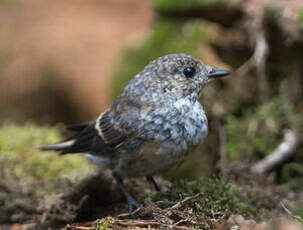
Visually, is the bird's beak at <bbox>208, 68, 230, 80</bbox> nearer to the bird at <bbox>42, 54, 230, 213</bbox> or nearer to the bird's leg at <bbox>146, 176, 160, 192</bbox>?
the bird at <bbox>42, 54, 230, 213</bbox>

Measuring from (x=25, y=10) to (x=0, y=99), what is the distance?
11.4 feet

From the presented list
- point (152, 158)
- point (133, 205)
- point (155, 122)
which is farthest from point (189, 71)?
point (133, 205)

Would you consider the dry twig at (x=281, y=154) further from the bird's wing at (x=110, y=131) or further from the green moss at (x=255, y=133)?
the bird's wing at (x=110, y=131)

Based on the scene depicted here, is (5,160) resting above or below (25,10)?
below

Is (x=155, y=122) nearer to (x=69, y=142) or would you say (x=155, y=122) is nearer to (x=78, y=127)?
(x=78, y=127)

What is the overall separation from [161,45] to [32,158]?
2779 millimetres

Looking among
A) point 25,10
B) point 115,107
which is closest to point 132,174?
point 115,107

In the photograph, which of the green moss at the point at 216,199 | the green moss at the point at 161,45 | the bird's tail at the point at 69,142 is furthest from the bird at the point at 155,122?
the green moss at the point at 161,45

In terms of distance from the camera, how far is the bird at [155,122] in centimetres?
370

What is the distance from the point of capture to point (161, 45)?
690 centimetres

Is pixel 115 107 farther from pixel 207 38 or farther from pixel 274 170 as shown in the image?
pixel 207 38

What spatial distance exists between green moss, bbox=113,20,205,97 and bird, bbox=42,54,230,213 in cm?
258

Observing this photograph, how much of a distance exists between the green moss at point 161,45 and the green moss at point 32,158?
6.45 feet

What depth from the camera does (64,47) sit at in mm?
11805
